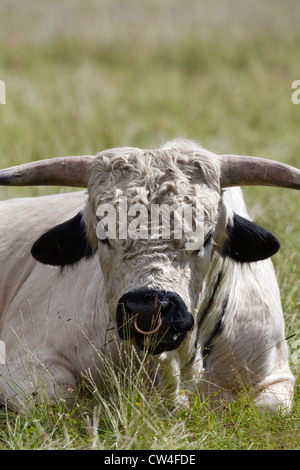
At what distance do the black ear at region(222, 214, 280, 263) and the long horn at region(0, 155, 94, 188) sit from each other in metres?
0.91

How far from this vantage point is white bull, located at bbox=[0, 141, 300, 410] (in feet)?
13.7

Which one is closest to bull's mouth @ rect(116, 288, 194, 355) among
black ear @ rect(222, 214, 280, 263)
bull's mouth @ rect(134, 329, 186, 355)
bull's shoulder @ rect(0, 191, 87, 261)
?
bull's mouth @ rect(134, 329, 186, 355)

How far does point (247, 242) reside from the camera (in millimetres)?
4832

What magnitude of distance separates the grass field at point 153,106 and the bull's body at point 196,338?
239 mm

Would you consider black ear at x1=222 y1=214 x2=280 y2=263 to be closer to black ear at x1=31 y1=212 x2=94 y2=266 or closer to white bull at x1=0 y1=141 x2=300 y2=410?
white bull at x1=0 y1=141 x2=300 y2=410

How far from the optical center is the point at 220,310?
197 inches

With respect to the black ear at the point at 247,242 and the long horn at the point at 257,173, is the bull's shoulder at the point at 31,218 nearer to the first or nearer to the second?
the black ear at the point at 247,242

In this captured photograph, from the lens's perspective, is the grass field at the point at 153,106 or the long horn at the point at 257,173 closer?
the grass field at the point at 153,106

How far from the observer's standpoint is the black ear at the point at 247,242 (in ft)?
15.8

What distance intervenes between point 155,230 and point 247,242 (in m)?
0.82

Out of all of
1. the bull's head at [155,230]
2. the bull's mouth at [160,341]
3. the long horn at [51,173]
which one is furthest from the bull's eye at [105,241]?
the bull's mouth at [160,341]

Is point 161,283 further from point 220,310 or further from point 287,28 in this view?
point 287,28
